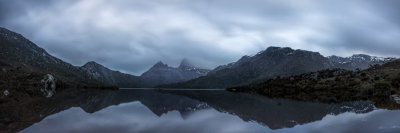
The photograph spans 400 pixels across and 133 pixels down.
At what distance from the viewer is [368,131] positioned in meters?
A: 25.7

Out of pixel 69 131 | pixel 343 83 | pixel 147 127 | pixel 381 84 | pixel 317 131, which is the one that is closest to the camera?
pixel 69 131

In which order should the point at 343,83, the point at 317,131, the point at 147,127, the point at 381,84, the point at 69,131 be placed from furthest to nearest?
1. the point at 343,83
2. the point at 381,84
3. the point at 147,127
4. the point at 317,131
5. the point at 69,131

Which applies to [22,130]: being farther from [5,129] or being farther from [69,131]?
[69,131]

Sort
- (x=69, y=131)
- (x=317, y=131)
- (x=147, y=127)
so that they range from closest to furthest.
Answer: (x=69, y=131)
(x=317, y=131)
(x=147, y=127)

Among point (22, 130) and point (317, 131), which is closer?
point (22, 130)

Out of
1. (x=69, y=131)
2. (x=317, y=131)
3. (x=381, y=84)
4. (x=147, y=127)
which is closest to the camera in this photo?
(x=69, y=131)

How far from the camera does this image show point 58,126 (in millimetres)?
27094

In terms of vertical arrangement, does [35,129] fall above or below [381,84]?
below

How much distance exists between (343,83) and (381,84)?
3096 centimetres

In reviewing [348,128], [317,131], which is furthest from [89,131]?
[348,128]

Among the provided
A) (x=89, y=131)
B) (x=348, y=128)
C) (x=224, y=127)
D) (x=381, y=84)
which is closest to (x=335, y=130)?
(x=348, y=128)

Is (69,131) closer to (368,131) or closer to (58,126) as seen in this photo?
(58,126)

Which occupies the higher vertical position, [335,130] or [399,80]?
[399,80]

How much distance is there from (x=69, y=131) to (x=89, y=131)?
4.90 feet
